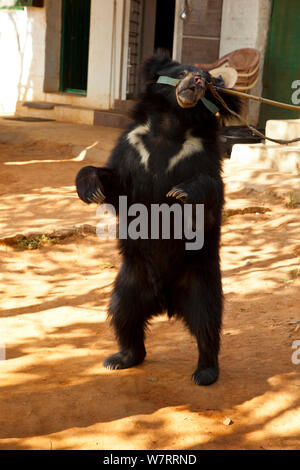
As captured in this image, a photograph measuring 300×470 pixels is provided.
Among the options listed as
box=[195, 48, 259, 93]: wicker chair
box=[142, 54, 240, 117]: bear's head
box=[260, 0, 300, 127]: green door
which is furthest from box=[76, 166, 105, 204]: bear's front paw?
box=[260, 0, 300, 127]: green door

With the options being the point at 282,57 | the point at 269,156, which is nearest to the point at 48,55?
the point at 282,57

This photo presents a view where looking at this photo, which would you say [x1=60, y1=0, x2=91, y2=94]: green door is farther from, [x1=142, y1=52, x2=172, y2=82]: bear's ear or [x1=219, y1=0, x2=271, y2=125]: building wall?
[x1=142, y1=52, x2=172, y2=82]: bear's ear

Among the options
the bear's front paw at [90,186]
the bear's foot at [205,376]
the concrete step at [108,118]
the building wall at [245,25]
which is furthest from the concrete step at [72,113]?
the bear's foot at [205,376]

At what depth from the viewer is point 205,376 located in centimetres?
354

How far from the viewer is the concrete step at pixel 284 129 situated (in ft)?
30.0

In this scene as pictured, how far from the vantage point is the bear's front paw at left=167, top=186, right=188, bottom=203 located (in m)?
3.10

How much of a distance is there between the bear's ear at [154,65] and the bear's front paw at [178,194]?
740mm

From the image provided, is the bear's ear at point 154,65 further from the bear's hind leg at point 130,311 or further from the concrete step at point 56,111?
the concrete step at point 56,111

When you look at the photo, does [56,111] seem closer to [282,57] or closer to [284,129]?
[282,57]

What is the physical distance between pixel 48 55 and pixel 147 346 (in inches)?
429

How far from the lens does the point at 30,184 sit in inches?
330

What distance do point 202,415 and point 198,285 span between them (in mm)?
697

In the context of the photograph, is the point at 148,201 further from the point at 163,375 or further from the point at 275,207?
the point at 275,207

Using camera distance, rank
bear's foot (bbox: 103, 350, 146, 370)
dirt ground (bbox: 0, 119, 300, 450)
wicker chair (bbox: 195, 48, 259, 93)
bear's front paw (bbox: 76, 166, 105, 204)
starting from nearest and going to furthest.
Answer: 1. dirt ground (bbox: 0, 119, 300, 450)
2. bear's front paw (bbox: 76, 166, 105, 204)
3. bear's foot (bbox: 103, 350, 146, 370)
4. wicker chair (bbox: 195, 48, 259, 93)
